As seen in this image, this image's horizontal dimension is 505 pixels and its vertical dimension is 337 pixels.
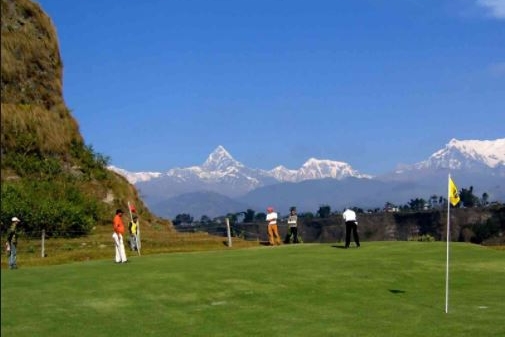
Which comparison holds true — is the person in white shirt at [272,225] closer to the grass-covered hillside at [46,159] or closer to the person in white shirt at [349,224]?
the person in white shirt at [349,224]

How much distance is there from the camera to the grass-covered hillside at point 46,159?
41.9 meters

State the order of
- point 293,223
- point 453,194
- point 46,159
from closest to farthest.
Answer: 1. point 453,194
2. point 293,223
3. point 46,159

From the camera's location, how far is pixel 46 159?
47969 millimetres

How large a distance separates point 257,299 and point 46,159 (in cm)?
3221

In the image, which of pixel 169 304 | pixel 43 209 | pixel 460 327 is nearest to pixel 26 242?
pixel 43 209

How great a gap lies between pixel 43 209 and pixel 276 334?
96.8ft

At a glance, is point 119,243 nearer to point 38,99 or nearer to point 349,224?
point 349,224

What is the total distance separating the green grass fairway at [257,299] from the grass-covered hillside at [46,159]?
16.4 m

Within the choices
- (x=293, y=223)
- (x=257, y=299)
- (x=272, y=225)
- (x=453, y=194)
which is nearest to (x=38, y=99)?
(x=272, y=225)

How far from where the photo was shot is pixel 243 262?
91.5 feet

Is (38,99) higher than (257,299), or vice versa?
(38,99)

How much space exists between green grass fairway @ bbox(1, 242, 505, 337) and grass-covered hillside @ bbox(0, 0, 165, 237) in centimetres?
1642

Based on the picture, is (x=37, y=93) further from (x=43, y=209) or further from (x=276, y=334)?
(x=276, y=334)

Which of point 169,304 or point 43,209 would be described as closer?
point 169,304
